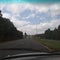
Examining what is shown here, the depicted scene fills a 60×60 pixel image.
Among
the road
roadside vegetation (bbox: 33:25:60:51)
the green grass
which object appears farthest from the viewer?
the green grass

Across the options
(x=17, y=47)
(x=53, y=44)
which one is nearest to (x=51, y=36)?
(x=17, y=47)

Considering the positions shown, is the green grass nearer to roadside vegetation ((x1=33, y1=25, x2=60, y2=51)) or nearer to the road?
roadside vegetation ((x1=33, y1=25, x2=60, y2=51))

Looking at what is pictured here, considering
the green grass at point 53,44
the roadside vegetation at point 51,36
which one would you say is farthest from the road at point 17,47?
the green grass at point 53,44

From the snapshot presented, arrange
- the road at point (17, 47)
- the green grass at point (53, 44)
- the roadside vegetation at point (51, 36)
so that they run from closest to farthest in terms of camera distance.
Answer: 1. the road at point (17, 47)
2. the roadside vegetation at point (51, 36)
3. the green grass at point (53, 44)

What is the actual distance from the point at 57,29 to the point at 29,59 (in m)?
4.00

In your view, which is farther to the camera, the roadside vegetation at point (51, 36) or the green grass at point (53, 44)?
the green grass at point (53, 44)

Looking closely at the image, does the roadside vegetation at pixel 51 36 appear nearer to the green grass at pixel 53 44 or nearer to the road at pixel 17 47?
the green grass at pixel 53 44

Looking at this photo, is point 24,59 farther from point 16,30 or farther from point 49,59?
point 16,30

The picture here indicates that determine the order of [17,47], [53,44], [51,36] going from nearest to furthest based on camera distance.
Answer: [17,47]
[51,36]
[53,44]

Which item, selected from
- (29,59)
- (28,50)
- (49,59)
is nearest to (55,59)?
(49,59)

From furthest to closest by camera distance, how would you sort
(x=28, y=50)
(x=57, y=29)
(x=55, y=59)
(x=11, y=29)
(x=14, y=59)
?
(x=57, y=29) < (x=11, y=29) < (x=28, y=50) < (x=14, y=59) < (x=55, y=59)

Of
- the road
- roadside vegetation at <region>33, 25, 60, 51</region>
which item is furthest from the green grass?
the road

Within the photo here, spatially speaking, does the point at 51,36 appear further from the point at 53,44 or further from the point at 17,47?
the point at 53,44

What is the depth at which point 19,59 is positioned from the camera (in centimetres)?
299
